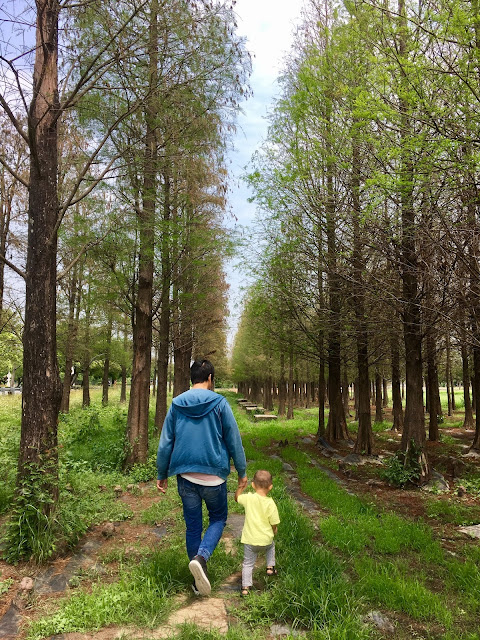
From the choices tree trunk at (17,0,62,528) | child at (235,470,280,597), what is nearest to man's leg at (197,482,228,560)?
child at (235,470,280,597)

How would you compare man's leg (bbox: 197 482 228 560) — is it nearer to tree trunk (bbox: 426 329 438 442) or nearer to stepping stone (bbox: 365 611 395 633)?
stepping stone (bbox: 365 611 395 633)

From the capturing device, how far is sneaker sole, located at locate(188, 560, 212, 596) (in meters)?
3.29

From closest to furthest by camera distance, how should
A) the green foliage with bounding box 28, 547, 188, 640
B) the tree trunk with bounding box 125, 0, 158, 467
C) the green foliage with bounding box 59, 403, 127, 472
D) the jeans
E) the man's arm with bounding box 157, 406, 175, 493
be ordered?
the green foliage with bounding box 28, 547, 188, 640, the jeans, the man's arm with bounding box 157, 406, 175, 493, the tree trunk with bounding box 125, 0, 158, 467, the green foliage with bounding box 59, 403, 127, 472

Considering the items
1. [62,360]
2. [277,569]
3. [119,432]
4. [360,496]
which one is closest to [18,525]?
[277,569]

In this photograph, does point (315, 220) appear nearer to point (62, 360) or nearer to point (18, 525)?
point (18, 525)

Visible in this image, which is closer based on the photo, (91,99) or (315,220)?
(91,99)

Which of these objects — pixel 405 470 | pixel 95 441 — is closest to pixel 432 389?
pixel 405 470

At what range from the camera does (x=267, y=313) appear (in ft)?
46.7

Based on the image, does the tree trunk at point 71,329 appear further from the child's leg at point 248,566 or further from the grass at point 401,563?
the child's leg at point 248,566

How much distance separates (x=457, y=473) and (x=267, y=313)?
7.17 meters

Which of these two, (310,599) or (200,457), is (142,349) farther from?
(310,599)

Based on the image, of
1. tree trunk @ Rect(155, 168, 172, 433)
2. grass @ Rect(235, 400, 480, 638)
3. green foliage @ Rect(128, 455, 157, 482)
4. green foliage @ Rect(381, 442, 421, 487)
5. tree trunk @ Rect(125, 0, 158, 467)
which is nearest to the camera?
grass @ Rect(235, 400, 480, 638)

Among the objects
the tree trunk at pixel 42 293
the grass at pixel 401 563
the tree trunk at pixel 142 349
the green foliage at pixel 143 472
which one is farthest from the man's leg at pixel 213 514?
the tree trunk at pixel 142 349

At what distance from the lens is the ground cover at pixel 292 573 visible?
10.2 feet
